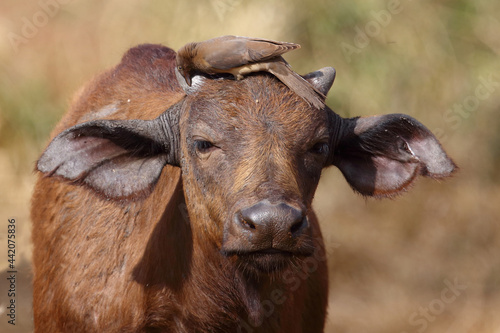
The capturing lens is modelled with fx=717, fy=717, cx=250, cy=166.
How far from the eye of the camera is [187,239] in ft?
20.0

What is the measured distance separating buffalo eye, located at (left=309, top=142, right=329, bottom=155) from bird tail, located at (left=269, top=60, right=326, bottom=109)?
1.11ft

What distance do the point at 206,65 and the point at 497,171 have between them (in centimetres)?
921

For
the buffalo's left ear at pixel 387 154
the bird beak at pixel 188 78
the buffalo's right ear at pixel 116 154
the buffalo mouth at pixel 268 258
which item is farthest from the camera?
the buffalo's left ear at pixel 387 154

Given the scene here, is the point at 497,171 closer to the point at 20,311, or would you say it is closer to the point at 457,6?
the point at 457,6

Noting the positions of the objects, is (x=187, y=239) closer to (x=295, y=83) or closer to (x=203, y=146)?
(x=203, y=146)

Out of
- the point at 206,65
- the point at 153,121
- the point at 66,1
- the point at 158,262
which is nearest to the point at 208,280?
the point at 158,262

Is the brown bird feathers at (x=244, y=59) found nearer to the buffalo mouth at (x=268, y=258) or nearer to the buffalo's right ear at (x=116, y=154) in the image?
the buffalo's right ear at (x=116, y=154)

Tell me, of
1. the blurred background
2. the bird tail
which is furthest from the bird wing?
the blurred background

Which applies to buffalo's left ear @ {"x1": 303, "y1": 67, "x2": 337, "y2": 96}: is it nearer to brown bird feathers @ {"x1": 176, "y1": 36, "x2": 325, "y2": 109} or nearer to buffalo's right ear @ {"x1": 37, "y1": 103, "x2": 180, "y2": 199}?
brown bird feathers @ {"x1": 176, "y1": 36, "x2": 325, "y2": 109}

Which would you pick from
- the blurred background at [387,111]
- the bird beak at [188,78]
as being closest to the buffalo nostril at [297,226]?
the bird beak at [188,78]

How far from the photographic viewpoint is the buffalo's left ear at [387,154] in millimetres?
6191

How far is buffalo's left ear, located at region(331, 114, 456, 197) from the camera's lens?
6191mm

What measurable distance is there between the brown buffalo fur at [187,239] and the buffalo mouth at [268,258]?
6.5 inches

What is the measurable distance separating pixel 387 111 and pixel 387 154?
693 cm
